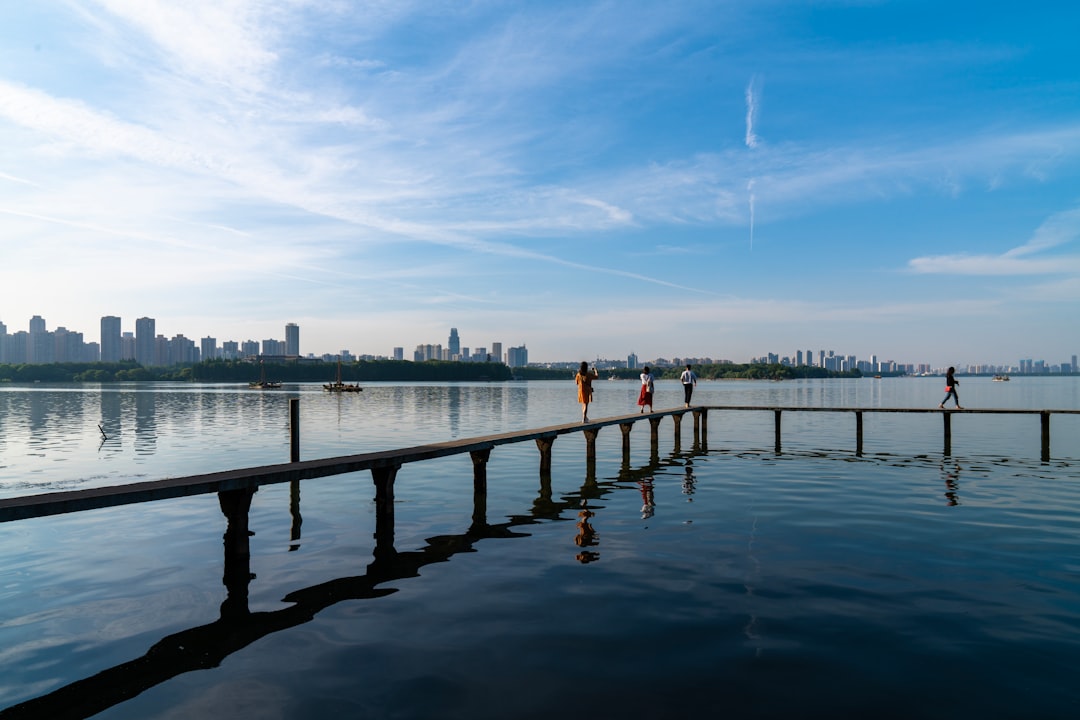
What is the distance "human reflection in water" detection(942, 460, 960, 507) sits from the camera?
19750mm

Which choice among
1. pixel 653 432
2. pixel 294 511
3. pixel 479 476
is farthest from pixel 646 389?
pixel 294 511

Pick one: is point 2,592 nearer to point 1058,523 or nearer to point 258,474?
point 258,474

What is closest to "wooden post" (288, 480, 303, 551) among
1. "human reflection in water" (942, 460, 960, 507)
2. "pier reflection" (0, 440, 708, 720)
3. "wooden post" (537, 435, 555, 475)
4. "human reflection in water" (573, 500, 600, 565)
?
"pier reflection" (0, 440, 708, 720)

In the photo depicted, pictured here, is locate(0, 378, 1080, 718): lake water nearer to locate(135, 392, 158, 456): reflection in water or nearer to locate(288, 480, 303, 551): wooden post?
locate(288, 480, 303, 551): wooden post

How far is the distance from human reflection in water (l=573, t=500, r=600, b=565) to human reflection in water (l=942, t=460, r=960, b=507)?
947 cm

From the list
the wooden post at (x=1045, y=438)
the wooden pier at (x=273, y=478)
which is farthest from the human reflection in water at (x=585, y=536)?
the wooden post at (x=1045, y=438)

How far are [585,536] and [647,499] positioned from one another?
5396 millimetres

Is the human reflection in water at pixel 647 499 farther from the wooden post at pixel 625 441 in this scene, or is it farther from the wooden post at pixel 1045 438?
→ the wooden post at pixel 1045 438

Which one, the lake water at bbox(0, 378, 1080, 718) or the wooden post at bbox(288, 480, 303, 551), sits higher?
the lake water at bbox(0, 378, 1080, 718)

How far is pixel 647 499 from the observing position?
20.5m

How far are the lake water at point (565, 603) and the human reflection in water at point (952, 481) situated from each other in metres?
0.30

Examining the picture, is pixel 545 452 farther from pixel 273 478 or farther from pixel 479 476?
pixel 273 478

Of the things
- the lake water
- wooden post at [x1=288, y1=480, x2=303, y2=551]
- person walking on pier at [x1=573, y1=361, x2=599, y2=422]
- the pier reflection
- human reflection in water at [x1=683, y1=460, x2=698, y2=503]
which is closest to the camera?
the lake water

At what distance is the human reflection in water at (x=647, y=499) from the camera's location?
1821 cm
